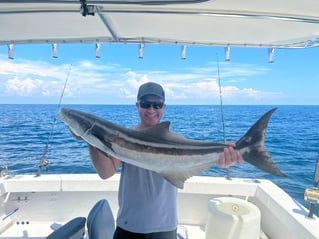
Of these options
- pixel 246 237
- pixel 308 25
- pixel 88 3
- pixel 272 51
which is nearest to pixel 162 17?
pixel 88 3

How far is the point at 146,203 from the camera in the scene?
77.5 inches

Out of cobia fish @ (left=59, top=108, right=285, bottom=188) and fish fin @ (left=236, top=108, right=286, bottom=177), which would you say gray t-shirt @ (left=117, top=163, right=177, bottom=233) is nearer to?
cobia fish @ (left=59, top=108, right=285, bottom=188)

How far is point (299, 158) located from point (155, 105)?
1550cm

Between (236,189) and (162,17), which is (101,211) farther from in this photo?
(236,189)

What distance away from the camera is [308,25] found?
8.68 ft

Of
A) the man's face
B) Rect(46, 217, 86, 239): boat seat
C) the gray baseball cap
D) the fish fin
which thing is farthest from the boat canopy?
Rect(46, 217, 86, 239): boat seat

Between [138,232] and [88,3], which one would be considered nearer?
[88,3]

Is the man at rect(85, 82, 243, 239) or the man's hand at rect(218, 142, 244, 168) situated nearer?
the man's hand at rect(218, 142, 244, 168)

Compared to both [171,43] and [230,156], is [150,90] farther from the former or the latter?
[171,43]

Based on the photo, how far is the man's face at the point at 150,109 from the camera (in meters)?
2.02

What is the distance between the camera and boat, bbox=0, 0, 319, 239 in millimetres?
2211

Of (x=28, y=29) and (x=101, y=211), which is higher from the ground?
(x=28, y=29)

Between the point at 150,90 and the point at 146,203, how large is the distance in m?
0.86

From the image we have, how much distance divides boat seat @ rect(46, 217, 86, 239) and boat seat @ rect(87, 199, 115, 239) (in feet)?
0.22
